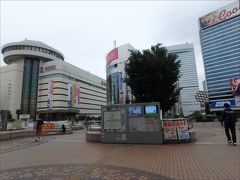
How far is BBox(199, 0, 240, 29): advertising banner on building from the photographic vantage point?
92188mm

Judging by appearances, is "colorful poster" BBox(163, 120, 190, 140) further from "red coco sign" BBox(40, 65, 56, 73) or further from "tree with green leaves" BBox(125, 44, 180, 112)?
"red coco sign" BBox(40, 65, 56, 73)

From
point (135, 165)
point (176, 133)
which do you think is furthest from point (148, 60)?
point (135, 165)

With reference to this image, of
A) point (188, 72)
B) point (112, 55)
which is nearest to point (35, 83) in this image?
point (112, 55)

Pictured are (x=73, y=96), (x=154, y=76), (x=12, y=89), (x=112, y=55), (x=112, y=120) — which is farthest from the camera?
(x=73, y=96)

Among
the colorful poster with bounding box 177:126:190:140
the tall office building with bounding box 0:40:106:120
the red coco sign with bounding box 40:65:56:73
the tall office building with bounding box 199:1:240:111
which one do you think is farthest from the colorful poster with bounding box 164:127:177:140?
the tall office building with bounding box 199:1:240:111

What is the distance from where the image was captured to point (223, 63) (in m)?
98.3

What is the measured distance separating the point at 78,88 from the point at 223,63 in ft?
227

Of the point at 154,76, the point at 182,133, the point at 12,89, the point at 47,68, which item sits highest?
the point at 47,68

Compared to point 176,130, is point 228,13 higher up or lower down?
higher up

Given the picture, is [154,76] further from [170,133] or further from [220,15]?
[220,15]

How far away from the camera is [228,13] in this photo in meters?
95.6

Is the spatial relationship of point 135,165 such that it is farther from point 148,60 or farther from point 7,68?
point 7,68

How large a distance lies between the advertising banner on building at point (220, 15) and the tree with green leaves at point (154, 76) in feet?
312

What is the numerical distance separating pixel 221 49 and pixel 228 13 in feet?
54.0
